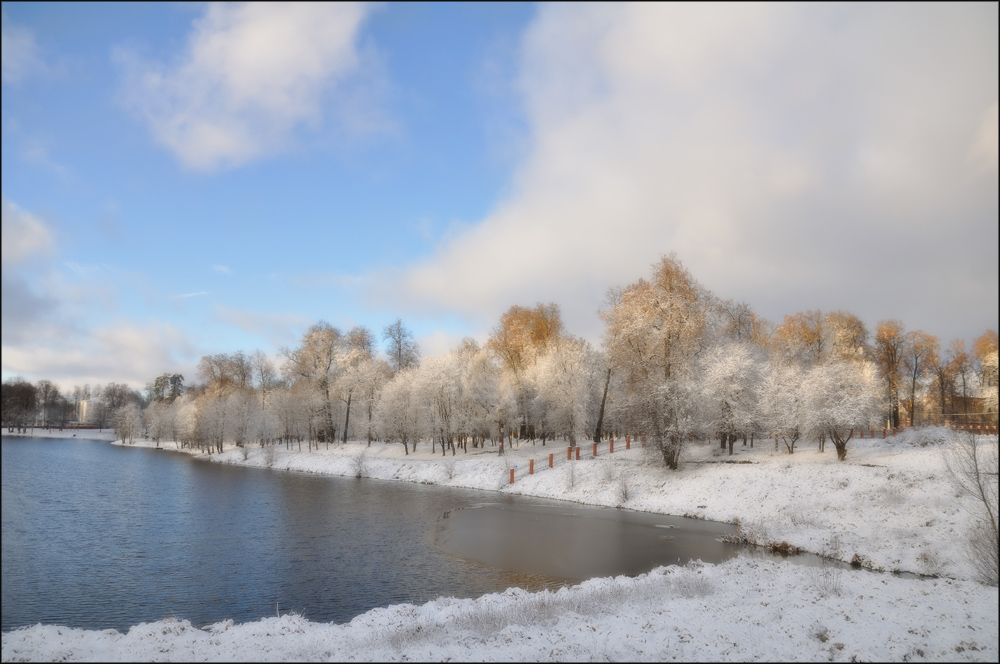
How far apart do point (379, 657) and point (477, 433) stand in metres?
48.0

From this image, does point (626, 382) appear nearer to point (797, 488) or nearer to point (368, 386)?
point (797, 488)

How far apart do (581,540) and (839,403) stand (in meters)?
18.8

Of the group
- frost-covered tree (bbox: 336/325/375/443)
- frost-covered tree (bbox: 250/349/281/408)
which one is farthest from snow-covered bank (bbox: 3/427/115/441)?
frost-covered tree (bbox: 336/325/375/443)

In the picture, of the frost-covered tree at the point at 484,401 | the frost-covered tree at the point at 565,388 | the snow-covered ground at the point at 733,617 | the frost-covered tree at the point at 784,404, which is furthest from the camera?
the frost-covered tree at the point at 484,401

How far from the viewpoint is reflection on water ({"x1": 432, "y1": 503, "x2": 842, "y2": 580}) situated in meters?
19.8

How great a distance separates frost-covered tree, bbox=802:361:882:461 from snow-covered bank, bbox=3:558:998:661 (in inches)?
710

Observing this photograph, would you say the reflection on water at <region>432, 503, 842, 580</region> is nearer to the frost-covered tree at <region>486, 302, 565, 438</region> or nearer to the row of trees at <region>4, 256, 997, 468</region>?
the row of trees at <region>4, 256, 997, 468</region>

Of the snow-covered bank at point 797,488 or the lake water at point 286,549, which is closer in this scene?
the lake water at point 286,549

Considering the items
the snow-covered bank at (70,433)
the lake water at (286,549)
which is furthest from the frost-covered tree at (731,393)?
the snow-covered bank at (70,433)

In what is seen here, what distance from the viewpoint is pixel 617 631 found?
10.9 meters

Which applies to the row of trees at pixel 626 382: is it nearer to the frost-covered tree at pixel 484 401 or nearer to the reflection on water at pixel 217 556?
the frost-covered tree at pixel 484 401

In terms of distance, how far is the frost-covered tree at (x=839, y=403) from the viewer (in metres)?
30.5

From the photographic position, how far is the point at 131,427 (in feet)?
334

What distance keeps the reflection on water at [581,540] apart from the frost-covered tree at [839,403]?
31.5ft
